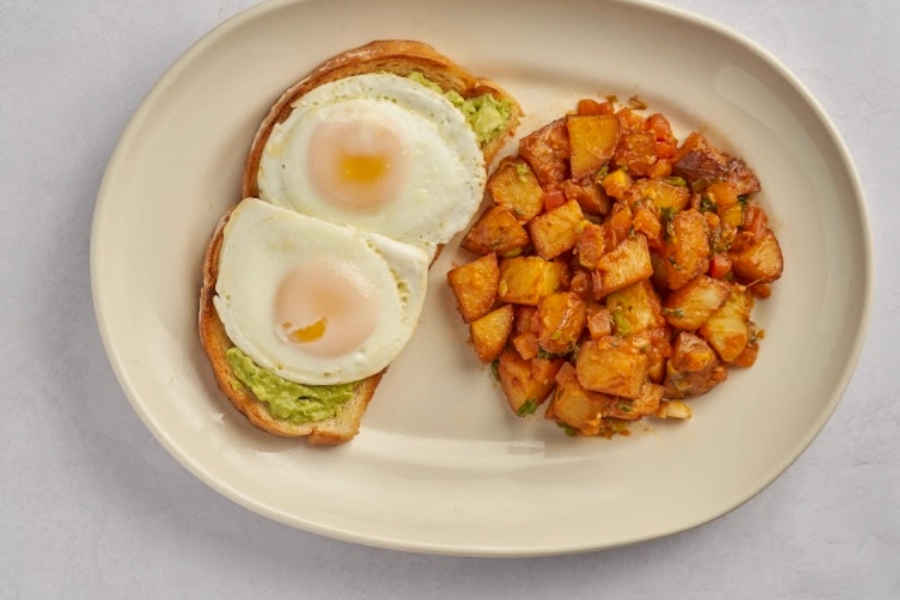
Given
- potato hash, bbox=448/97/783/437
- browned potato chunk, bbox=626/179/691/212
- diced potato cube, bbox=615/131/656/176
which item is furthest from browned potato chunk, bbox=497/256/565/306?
diced potato cube, bbox=615/131/656/176

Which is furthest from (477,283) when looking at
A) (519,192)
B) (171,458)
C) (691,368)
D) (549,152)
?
(171,458)

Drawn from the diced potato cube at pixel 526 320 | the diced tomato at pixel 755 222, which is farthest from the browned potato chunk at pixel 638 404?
the diced tomato at pixel 755 222

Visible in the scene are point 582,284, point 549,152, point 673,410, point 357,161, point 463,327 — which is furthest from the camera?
point 463,327

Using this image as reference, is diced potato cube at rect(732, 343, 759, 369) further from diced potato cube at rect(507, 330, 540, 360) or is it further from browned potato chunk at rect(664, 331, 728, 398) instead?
diced potato cube at rect(507, 330, 540, 360)

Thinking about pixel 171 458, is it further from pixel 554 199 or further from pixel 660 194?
pixel 660 194

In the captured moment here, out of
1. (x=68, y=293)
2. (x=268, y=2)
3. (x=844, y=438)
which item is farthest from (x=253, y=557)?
(x=844, y=438)
